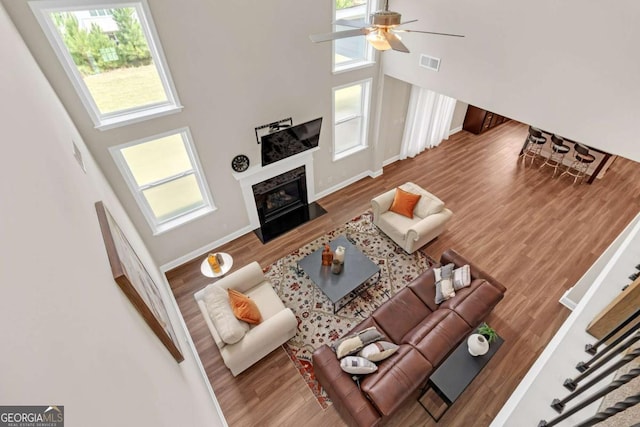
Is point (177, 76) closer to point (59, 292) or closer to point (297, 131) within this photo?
point (297, 131)

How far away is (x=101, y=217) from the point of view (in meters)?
2.03

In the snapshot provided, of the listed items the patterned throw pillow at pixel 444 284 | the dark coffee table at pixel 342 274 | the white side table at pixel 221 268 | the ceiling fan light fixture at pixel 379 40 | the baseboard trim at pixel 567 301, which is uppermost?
the ceiling fan light fixture at pixel 379 40

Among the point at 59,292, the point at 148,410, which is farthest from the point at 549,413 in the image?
the point at 59,292

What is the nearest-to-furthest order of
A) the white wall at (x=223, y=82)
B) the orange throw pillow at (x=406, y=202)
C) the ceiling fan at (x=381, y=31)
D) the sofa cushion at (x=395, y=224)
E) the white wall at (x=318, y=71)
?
the ceiling fan at (x=381, y=31) → the white wall at (x=318, y=71) → the white wall at (x=223, y=82) → the sofa cushion at (x=395, y=224) → the orange throw pillow at (x=406, y=202)

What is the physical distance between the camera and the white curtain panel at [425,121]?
7.01 metres

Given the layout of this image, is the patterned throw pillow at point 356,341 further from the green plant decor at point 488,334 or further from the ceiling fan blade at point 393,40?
the ceiling fan blade at point 393,40

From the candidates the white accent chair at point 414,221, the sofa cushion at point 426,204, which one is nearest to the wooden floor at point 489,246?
the white accent chair at point 414,221

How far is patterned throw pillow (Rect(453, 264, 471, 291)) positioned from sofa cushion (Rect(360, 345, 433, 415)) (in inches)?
49.0

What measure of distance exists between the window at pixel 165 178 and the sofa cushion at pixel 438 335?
12.4 ft

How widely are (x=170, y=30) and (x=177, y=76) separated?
1.66 feet

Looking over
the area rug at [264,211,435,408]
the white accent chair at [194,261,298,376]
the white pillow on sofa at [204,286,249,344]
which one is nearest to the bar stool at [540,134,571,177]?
the area rug at [264,211,435,408]

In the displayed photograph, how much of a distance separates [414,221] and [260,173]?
9.50ft

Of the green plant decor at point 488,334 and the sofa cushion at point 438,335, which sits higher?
the green plant decor at point 488,334

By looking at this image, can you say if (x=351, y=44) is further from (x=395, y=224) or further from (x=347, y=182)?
(x=395, y=224)
